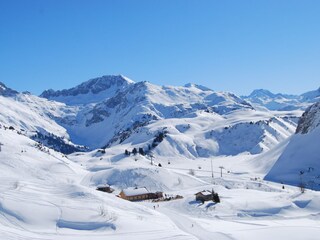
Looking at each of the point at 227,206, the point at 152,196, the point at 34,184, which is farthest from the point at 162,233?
the point at 152,196

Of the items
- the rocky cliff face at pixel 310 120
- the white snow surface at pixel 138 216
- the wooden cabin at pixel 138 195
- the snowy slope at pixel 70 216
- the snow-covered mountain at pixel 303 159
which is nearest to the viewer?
the snowy slope at pixel 70 216

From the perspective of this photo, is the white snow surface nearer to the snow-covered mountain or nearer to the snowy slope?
the snowy slope

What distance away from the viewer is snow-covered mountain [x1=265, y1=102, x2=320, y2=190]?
124 meters

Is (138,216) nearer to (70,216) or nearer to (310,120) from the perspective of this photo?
(70,216)

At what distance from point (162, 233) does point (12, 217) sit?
15629 mm

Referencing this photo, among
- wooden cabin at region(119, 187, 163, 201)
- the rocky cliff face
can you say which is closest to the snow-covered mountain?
the rocky cliff face

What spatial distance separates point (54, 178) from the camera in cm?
11125

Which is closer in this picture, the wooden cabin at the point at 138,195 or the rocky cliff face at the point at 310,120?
the wooden cabin at the point at 138,195

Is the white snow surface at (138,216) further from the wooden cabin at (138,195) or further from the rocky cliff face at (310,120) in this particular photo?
the rocky cliff face at (310,120)

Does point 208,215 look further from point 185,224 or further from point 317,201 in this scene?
point 317,201

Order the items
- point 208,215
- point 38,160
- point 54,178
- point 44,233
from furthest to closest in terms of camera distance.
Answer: point 38,160 < point 54,178 < point 208,215 < point 44,233

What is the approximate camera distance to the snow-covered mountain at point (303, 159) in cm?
12381

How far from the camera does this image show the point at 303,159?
439 feet

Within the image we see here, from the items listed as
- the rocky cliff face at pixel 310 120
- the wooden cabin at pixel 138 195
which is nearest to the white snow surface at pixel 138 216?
the wooden cabin at pixel 138 195
